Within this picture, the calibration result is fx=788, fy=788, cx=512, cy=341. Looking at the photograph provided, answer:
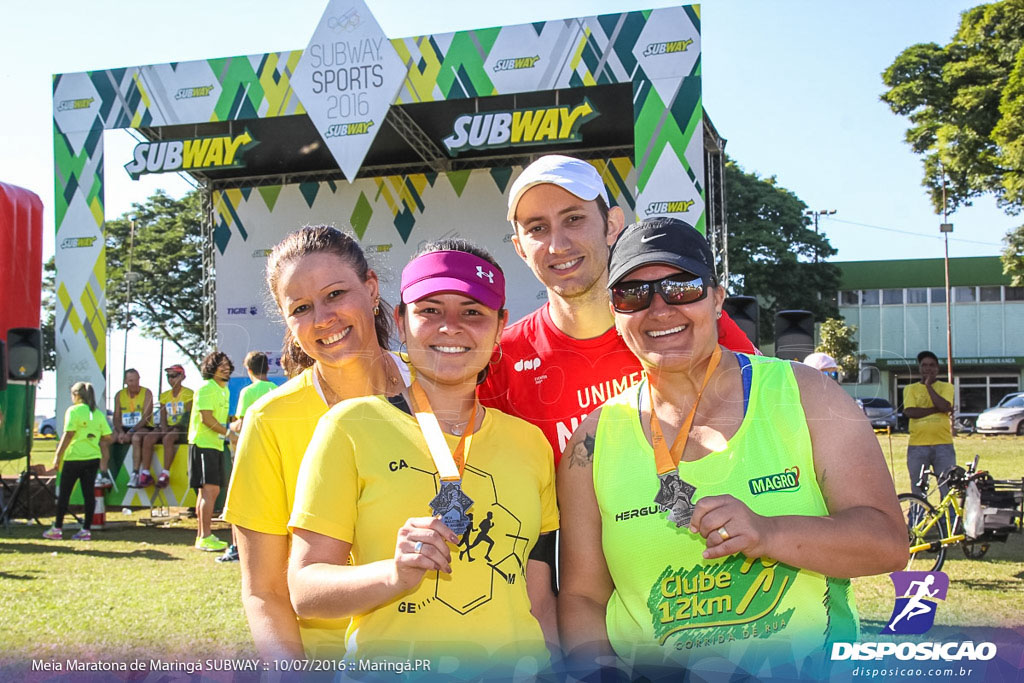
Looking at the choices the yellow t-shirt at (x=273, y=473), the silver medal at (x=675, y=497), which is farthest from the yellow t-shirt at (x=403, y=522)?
the silver medal at (x=675, y=497)

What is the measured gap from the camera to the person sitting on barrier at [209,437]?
7480 mm

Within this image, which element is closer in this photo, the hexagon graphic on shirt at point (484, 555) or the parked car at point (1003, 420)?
the hexagon graphic on shirt at point (484, 555)

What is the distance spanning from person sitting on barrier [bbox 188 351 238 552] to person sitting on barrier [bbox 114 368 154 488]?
233 cm

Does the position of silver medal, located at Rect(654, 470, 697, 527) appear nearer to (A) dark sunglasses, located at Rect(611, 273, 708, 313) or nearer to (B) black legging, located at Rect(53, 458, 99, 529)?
(A) dark sunglasses, located at Rect(611, 273, 708, 313)

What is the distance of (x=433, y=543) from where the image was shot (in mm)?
1209

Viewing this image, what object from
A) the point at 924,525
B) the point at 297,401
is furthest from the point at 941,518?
the point at 297,401

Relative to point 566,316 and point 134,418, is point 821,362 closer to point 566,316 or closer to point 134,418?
point 566,316

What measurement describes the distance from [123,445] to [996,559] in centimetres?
984

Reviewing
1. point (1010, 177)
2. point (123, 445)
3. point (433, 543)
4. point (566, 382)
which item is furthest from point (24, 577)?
point (1010, 177)

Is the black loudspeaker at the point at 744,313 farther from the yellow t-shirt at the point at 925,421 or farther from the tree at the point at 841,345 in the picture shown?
the yellow t-shirt at the point at 925,421

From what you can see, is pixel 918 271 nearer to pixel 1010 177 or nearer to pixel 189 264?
pixel 1010 177

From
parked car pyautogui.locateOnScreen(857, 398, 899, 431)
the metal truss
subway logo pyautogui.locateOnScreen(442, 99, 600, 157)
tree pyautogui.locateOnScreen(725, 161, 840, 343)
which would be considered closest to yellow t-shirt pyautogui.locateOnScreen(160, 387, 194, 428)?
the metal truss

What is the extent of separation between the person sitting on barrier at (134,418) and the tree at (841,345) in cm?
950

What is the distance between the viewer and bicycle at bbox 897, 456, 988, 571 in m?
1.95
